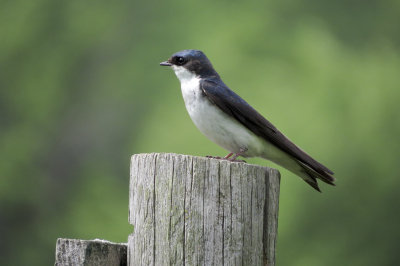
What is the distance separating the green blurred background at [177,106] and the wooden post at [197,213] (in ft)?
19.4

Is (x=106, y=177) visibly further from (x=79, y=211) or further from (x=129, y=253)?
(x=129, y=253)

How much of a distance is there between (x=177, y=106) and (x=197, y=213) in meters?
8.38

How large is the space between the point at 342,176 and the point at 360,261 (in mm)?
1594

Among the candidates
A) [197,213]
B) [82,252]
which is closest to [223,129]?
[197,213]

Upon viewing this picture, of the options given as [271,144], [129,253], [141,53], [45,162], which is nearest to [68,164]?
[45,162]

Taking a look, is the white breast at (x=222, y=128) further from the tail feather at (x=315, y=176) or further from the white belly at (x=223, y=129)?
the tail feather at (x=315, y=176)

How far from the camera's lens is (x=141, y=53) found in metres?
14.8

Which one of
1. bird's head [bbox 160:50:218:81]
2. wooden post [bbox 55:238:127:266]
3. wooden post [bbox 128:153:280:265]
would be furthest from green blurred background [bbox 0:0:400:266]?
wooden post [bbox 55:238:127:266]

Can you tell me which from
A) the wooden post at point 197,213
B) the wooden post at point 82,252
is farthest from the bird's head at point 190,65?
the wooden post at point 82,252

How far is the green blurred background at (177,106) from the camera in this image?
32.3 ft

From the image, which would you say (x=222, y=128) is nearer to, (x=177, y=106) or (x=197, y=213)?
(x=197, y=213)

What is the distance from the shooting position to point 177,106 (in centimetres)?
1130

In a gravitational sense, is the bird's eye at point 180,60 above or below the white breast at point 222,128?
above

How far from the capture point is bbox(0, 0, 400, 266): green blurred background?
32.3ft
